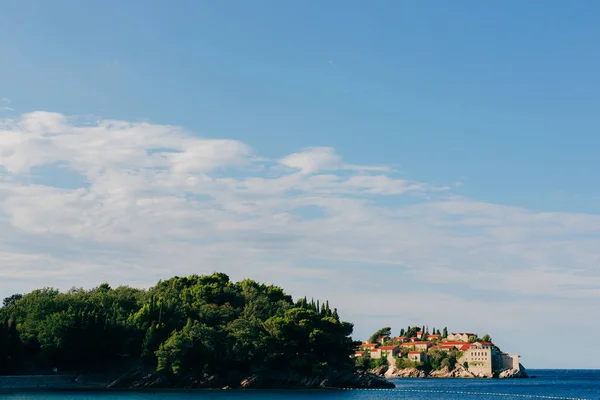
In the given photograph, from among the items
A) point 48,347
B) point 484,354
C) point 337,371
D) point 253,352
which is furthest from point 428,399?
point 484,354

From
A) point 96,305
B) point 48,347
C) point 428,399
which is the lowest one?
point 428,399

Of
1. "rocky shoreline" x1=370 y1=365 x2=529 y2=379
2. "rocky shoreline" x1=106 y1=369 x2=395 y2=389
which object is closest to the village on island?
"rocky shoreline" x1=370 y1=365 x2=529 y2=379

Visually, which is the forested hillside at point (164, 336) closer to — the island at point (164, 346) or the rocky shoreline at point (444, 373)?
the island at point (164, 346)

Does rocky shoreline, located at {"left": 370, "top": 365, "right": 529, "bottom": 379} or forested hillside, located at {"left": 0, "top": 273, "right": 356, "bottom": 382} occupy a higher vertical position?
forested hillside, located at {"left": 0, "top": 273, "right": 356, "bottom": 382}

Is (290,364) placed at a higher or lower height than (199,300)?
lower

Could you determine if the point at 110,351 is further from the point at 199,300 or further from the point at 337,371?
the point at 337,371

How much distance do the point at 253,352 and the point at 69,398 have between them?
25.5 m

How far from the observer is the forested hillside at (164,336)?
77.4 m

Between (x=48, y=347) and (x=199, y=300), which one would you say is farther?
(x=199, y=300)

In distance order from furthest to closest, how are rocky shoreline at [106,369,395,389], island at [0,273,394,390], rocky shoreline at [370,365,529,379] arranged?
rocky shoreline at [370,365,529,379] → rocky shoreline at [106,369,395,389] → island at [0,273,394,390]

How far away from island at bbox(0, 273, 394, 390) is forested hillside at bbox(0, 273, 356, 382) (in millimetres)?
124

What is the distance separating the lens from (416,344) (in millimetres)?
170000

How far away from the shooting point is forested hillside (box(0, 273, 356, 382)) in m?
77.4

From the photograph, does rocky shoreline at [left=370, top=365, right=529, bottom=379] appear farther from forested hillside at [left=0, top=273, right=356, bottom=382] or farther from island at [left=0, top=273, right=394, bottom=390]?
forested hillside at [left=0, top=273, right=356, bottom=382]
